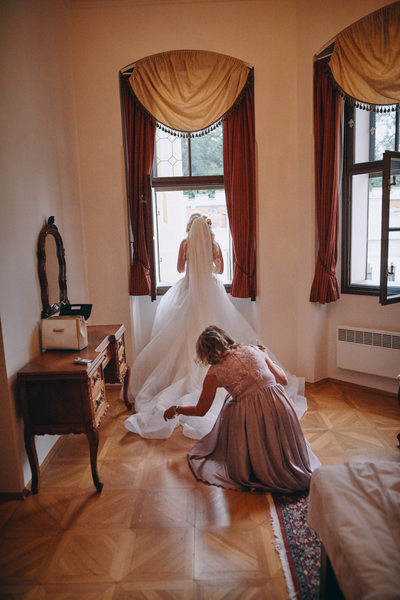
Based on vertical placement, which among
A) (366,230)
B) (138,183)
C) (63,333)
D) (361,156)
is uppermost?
(361,156)

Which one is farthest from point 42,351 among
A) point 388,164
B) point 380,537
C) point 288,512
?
point 388,164

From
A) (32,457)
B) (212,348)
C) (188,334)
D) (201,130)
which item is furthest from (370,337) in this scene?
(32,457)

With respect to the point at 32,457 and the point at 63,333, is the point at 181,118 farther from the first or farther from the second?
the point at 32,457

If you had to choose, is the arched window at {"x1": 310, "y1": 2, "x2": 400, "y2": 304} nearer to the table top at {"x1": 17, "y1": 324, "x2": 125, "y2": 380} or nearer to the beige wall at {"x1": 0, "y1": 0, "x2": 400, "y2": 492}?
the beige wall at {"x1": 0, "y1": 0, "x2": 400, "y2": 492}

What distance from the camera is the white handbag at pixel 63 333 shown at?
297 centimetres

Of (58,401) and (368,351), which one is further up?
(58,401)

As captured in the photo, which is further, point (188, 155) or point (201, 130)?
point (188, 155)

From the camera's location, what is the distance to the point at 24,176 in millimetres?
2912

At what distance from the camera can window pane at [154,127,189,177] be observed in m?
4.68

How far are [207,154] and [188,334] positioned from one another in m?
2.04

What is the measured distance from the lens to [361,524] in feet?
4.81

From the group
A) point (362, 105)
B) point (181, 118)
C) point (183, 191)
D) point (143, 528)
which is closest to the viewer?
point (143, 528)

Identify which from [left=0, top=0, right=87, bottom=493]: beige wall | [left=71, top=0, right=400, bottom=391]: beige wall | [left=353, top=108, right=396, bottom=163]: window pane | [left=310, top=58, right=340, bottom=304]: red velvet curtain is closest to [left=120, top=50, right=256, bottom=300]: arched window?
[left=71, top=0, right=400, bottom=391]: beige wall

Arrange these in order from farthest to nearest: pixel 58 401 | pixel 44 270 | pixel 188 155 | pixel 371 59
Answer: pixel 188 155
pixel 371 59
pixel 44 270
pixel 58 401
